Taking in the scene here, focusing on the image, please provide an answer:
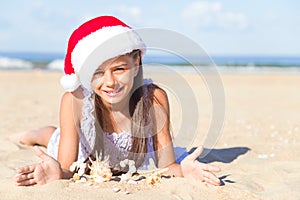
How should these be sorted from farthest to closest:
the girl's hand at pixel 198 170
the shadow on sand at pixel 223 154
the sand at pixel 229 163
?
the shadow on sand at pixel 223 154
the girl's hand at pixel 198 170
the sand at pixel 229 163

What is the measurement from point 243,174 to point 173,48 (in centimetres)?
122

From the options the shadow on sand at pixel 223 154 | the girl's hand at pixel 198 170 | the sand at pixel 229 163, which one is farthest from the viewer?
the shadow on sand at pixel 223 154

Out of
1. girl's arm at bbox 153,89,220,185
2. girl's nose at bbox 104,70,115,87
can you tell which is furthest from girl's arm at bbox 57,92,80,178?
girl's arm at bbox 153,89,220,185

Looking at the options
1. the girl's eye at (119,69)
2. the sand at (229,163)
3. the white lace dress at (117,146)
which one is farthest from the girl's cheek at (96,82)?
the sand at (229,163)

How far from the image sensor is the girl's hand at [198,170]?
10.3ft

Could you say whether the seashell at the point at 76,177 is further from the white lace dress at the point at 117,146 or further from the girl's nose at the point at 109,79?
the girl's nose at the point at 109,79

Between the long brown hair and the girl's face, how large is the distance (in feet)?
0.43

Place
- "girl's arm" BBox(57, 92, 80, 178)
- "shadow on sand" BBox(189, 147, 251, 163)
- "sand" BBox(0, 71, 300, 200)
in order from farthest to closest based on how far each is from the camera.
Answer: "shadow on sand" BBox(189, 147, 251, 163)
"girl's arm" BBox(57, 92, 80, 178)
"sand" BBox(0, 71, 300, 200)

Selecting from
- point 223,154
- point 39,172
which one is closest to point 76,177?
point 39,172

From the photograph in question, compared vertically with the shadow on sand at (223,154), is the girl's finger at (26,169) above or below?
above

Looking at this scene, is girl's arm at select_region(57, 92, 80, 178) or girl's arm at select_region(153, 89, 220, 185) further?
girl's arm at select_region(153, 89, 220, 185)

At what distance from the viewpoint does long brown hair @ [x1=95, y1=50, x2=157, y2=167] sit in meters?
3.52

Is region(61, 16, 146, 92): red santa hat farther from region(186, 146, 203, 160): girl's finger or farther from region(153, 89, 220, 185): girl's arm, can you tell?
region(186, 146, 203, 160): girl's finger

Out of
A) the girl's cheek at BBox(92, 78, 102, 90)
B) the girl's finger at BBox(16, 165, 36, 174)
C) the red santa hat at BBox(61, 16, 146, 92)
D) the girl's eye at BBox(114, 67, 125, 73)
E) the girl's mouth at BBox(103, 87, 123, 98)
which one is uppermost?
the red santa hat at BBox(61, 16, 146, 92)
